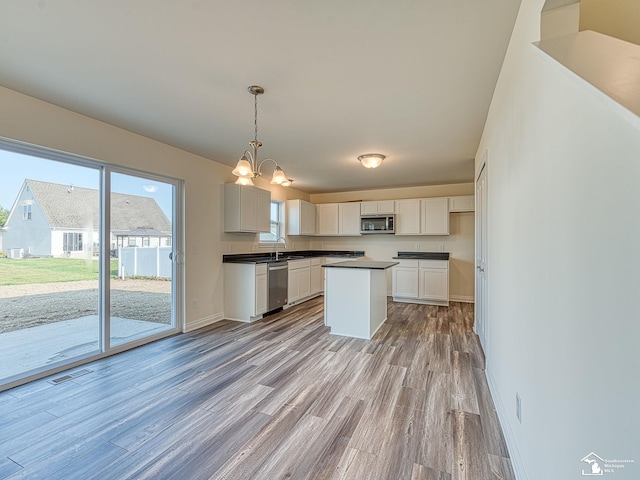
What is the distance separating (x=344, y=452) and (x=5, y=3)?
3146 millimetres

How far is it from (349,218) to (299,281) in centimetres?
197

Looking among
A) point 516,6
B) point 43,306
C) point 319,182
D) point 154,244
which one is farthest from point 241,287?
point 516,6

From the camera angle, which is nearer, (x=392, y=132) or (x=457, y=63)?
(x=457, y=63)

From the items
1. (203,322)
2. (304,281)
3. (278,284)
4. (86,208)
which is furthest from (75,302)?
(304,281)

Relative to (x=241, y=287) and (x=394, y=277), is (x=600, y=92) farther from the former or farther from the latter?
(x=394, y=277)

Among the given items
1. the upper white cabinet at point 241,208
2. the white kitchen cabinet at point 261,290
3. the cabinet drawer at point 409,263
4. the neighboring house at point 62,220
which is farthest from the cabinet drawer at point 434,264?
the neighboring house at point 62,220

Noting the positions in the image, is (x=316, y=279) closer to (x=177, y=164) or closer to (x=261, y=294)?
(x=261, y=294)

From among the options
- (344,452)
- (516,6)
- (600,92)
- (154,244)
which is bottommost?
(344,452)

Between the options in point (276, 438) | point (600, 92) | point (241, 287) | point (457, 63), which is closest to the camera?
point (600, 92)

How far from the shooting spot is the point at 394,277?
5.98 m

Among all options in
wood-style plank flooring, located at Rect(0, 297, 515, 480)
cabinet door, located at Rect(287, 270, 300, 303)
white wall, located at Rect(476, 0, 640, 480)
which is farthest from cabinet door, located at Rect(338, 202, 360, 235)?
white wall, located at Rect(476, 0, 640, 480)

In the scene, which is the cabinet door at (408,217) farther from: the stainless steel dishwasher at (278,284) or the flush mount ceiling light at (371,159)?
the stainless steel dishwasher at (278,284)

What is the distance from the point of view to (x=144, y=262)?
143 inches

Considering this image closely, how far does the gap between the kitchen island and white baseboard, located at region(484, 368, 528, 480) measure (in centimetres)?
158
